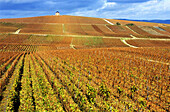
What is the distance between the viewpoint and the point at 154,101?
11.2 meters

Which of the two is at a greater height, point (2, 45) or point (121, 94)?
point (2, 45)

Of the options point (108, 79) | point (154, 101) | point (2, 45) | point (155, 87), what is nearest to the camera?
point (154, 101)

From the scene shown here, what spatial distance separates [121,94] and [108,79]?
3802 millimetres

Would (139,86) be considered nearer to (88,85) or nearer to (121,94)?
(121,94)

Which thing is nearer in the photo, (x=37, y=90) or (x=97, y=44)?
(x=37, y=90)

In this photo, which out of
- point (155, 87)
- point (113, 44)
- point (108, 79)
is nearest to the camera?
point (155, 87)

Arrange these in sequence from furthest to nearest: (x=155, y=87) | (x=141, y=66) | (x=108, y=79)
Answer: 1. (x=141, y=66)
2. (x=108, y=79)
3. (x=155, y=87)

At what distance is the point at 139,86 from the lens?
14.2 meters

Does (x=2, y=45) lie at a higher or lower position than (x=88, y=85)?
higher

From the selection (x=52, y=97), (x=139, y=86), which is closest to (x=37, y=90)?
(x=52, y=97)

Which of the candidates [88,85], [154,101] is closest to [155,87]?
[154,101]

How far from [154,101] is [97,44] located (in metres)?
48.6

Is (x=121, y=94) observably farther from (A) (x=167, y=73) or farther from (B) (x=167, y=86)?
(A) (x=167, y=73)

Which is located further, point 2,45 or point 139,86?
point 2,45
